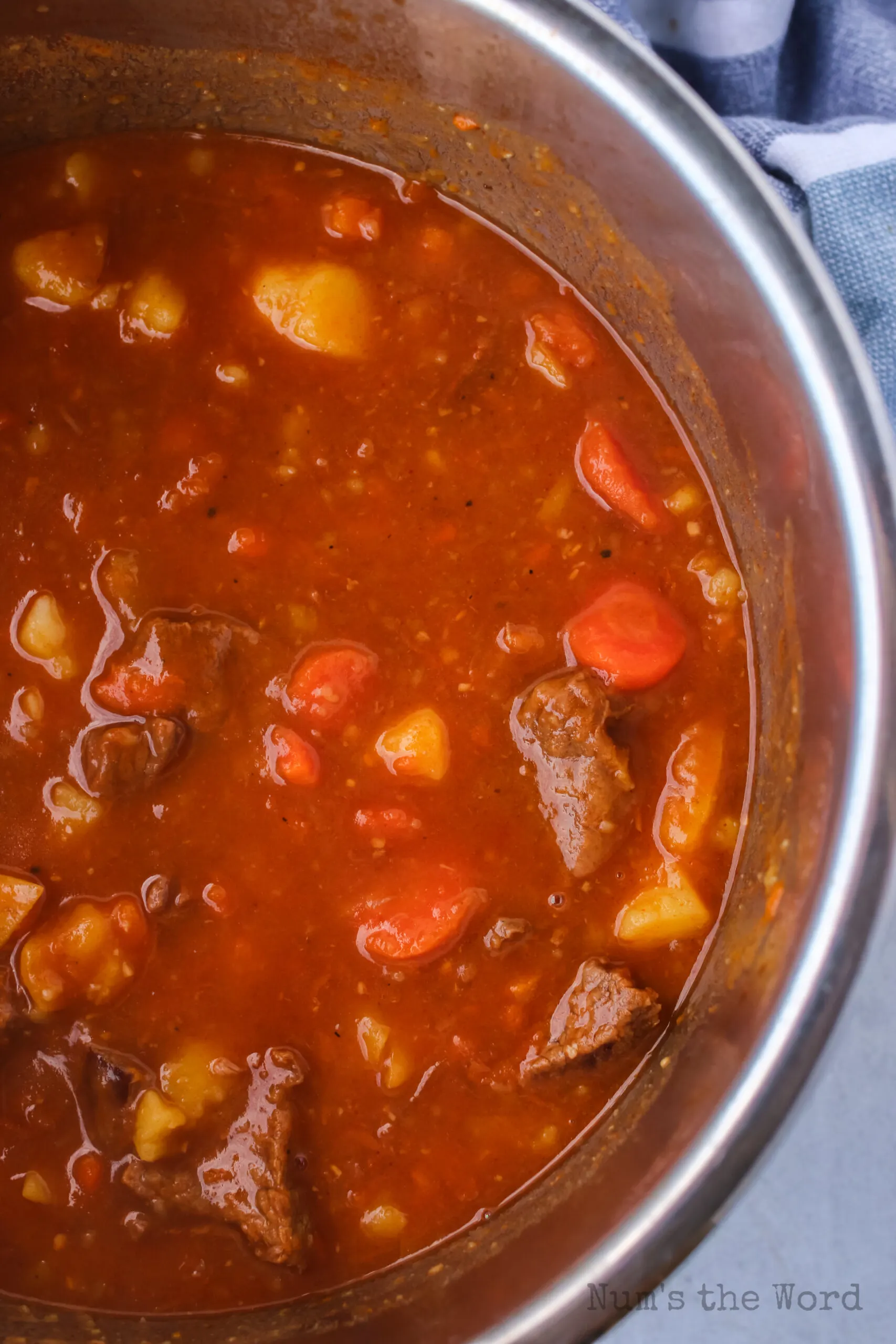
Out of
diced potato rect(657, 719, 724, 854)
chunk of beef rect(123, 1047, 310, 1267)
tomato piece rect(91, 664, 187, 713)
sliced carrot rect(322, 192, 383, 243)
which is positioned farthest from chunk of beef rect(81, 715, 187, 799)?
sliced carrot rect(322, 192, 383, 243)

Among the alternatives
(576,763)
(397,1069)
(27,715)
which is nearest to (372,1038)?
Answer: (397,1069)

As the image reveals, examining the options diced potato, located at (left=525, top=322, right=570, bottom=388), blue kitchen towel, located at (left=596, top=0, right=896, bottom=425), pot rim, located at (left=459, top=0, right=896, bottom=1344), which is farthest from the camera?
blue kitchen towel, located at (left=596, top=0, right=896, bottom=425)

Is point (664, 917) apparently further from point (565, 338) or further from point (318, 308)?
point (318, 308)

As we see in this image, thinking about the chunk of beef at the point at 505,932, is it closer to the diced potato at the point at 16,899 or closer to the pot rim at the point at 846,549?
the pot rim at the point at 846,549

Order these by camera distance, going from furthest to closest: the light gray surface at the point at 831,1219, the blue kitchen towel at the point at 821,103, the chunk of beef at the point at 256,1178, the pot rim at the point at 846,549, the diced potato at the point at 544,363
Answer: the light gray surface at the point at 831,1219, the blue kitchen towel at the point at 821,103, the diced potato at the point at 544,363, the chunk of beef at the point at 256,1178, the pot rim at the point at 846,549

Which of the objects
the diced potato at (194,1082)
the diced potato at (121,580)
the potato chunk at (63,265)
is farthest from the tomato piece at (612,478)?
the diced potato at (194,1082)

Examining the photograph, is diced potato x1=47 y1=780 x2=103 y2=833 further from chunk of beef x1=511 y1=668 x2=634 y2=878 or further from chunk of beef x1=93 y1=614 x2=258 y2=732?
chunk of beef x1=511 y1=668 x2=634 y2=878
